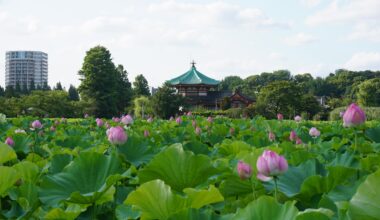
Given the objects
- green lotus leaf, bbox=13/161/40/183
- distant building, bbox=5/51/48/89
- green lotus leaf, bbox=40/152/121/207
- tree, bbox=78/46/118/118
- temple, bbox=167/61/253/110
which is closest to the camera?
green lotus leaf, bbox=40/152/121/207

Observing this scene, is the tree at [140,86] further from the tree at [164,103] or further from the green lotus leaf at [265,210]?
the green lotus leaf at [265,210]

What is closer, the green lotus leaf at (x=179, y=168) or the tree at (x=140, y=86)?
the green lotus leaf at (x=179, y=168)

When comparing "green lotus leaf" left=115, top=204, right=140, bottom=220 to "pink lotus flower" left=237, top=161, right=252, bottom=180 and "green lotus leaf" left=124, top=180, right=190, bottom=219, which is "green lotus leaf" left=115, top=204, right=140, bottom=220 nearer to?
"green lotus leaf" left=124, top=180, right=190, bottom=219

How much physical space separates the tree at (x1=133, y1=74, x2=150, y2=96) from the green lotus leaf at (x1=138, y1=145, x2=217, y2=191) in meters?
49.3

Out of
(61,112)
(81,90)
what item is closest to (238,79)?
(81,90)

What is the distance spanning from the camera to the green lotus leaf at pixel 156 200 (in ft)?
2.75

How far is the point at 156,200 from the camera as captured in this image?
0.85 meters

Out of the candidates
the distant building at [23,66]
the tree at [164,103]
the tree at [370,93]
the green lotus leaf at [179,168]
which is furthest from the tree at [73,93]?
the green lotus leaf at [179,168]

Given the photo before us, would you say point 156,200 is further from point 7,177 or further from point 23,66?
point 23,66

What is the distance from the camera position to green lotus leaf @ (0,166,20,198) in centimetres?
107

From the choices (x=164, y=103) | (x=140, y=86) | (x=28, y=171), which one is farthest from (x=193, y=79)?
(x=28, y=171)

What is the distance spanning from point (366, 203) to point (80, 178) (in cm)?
70

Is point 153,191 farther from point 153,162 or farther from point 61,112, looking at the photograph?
point 61,112

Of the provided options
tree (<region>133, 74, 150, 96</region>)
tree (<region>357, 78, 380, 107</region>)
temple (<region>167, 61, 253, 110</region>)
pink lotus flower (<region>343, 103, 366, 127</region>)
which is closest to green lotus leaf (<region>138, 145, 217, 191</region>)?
pink lotus flower (<region>343, 103, 366, 127</region>)
